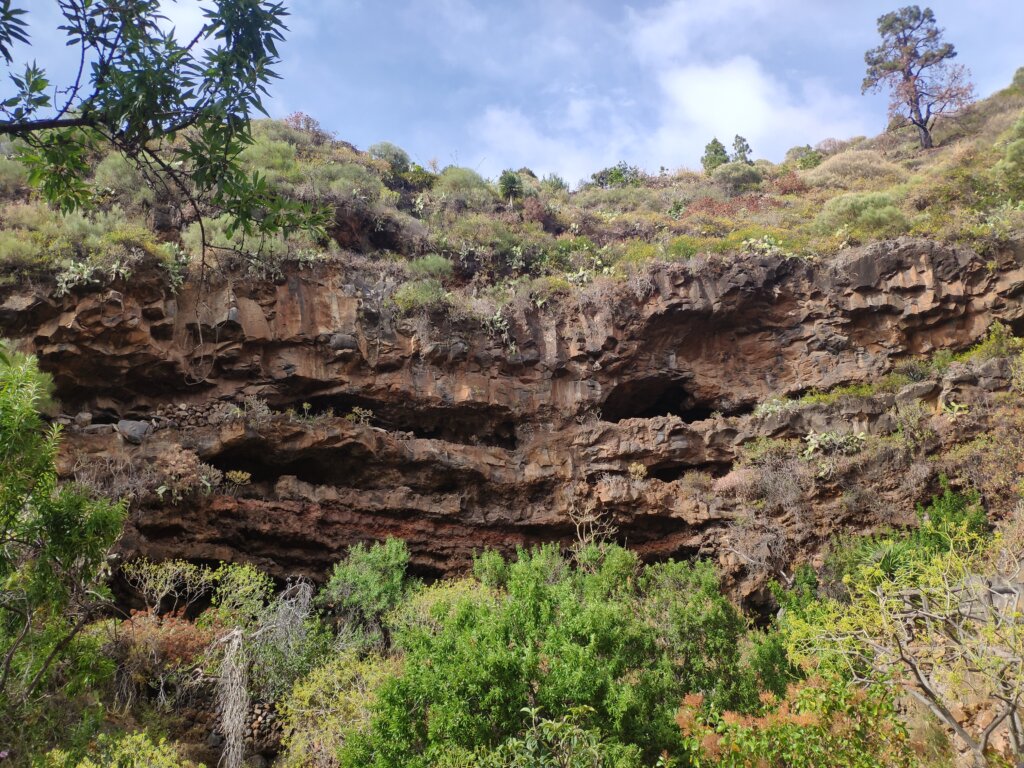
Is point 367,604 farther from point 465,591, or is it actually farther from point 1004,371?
point 1004,371

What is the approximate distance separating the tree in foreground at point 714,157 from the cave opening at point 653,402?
85.4 ft

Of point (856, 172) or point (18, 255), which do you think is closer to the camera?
point (18, 255)

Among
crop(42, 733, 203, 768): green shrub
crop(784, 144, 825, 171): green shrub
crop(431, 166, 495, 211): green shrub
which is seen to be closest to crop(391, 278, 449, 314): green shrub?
crop(431, 166, 495, 211): green shrub

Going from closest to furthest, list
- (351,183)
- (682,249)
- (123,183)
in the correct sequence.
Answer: (123,183) → (682,249) → (351,183)

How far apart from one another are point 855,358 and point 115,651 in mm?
19124

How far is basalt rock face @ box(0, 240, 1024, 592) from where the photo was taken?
15445mm

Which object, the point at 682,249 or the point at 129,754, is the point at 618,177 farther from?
the point at 129,754

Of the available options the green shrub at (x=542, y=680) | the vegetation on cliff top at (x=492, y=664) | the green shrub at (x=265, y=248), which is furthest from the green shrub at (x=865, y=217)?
the green shrub at (x=265, y=248)

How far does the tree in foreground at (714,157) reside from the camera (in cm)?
4328

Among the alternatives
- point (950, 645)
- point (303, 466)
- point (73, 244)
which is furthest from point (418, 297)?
point (950, 645)

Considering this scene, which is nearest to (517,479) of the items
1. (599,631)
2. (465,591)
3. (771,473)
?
(465,591)

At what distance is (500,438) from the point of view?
62.2 feet

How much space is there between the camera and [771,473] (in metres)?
16.8

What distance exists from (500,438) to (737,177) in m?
26.4
